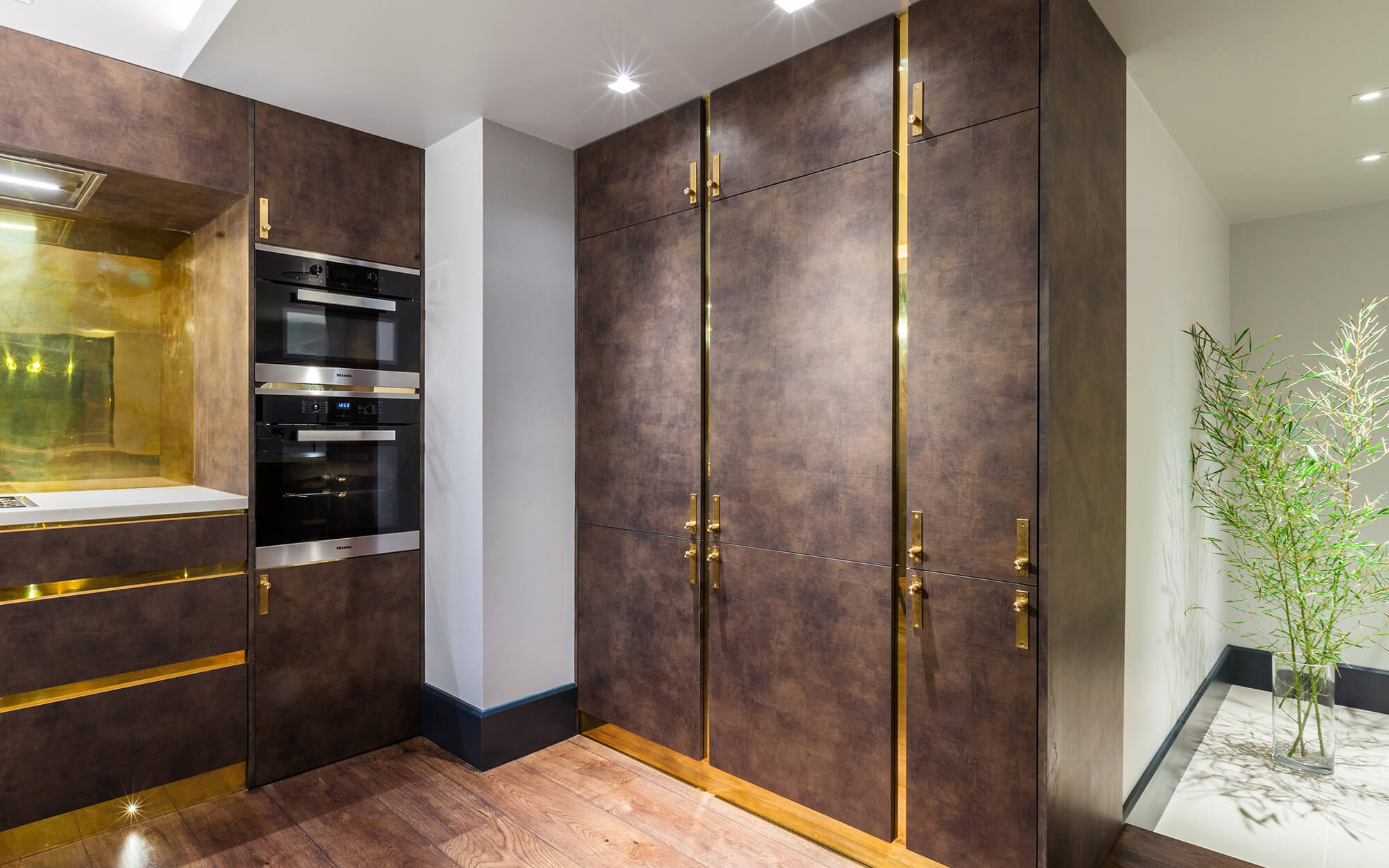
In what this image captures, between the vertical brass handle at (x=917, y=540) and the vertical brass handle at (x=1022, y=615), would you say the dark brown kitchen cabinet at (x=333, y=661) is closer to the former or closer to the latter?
the vertical brass handle at (x=917, y=540)

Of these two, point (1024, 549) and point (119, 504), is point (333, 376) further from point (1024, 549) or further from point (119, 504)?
point (1024, 549)

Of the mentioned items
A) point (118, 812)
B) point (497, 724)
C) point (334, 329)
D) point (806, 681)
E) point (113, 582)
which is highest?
point (334, 329)

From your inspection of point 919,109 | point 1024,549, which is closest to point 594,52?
point 919,109

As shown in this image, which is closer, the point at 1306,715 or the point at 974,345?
the point at 974,345

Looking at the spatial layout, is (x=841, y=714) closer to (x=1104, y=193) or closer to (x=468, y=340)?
(x=1104, y=193)

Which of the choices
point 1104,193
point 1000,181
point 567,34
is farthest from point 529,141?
point 1104,193

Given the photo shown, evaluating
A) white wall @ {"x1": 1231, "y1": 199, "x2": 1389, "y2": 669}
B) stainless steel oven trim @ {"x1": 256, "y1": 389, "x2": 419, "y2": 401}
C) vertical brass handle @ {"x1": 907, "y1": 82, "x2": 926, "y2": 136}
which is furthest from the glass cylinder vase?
stainless steel oven trim @ {"x1": 256, "y1": 389, "x2": 419, "y2": 401}

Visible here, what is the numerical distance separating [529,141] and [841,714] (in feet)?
8.28

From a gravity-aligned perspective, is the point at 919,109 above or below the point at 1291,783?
above

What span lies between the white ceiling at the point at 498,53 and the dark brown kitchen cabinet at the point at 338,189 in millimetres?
90

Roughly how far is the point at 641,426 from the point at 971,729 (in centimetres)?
158

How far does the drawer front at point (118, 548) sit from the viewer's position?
2.22m

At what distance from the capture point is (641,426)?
2854 millimetres

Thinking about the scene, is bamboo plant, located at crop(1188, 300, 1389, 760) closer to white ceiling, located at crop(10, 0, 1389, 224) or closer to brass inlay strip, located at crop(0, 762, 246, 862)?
white ceiling, located at crop(10, 0, 1389, 224)
